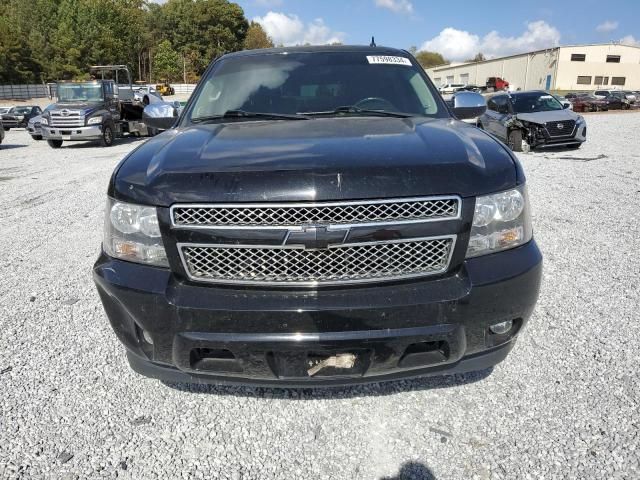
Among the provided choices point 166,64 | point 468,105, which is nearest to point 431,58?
point 166,64

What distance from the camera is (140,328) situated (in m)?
2.00

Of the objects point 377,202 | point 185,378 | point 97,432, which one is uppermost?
point 377,202

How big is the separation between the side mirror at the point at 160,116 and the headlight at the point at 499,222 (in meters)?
2.35

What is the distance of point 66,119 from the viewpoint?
1503 cm

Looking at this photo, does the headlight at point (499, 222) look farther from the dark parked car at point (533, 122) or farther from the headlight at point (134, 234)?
the dark parked car at point (533, 122)

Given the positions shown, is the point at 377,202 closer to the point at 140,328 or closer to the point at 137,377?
the point at 140,328

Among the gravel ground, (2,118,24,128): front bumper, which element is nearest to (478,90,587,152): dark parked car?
the gravel ground

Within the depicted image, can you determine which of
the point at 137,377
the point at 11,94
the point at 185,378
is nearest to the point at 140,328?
the point at 185,378

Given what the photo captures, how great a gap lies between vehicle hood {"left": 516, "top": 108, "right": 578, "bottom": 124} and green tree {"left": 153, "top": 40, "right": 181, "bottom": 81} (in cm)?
7198

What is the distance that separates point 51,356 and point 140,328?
1.22 metres

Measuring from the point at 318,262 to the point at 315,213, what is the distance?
189mm

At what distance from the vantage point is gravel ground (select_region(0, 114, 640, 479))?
2.01 m

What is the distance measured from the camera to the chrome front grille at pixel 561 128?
12023 mm

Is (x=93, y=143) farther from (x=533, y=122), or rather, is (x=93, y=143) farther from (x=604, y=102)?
(x=604, y=102)
